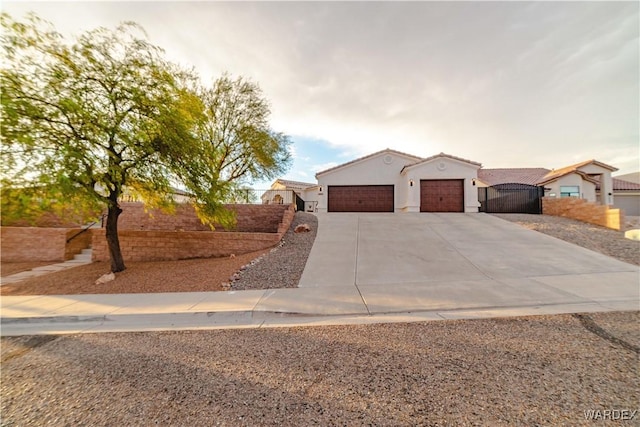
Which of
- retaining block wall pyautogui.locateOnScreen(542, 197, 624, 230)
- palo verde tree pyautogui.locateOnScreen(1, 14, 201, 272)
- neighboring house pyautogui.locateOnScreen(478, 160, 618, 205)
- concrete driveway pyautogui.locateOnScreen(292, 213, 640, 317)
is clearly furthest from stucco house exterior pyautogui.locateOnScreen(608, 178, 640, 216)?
palo verde tree pyautogui.locateOnScreen(1, 14, 201, 272)

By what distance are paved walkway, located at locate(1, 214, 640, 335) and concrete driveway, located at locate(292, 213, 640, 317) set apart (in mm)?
24

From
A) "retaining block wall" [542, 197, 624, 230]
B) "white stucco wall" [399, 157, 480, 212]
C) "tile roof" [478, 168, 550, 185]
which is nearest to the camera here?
"retaining block wall" [542, 197, 624, 230]

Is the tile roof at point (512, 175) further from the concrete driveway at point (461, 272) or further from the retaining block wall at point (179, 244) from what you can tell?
the retaining block wall at point (179, 244)

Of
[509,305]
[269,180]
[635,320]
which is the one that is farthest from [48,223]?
[635,320]

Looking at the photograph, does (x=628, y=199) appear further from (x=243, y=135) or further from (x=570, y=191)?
(x=243, y=135)

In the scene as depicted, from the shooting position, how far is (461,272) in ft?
22.1

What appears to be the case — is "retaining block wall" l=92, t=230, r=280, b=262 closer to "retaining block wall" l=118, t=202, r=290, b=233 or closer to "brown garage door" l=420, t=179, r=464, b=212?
"retaining block wall" l=118, t=202, r=290, b=233

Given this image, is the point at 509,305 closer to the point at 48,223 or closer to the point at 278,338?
the point at 278,338

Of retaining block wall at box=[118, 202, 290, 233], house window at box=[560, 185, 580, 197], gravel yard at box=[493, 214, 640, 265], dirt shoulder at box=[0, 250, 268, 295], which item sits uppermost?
house window at box=[560, 185, 580, 197]

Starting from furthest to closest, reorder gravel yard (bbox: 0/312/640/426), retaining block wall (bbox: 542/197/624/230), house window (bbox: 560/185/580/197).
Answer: house window (bbox: 560/185/580/197)
retaining block wall (bbox: 542/197/624/230)
gravel yard (bbox: 0/312/640/426)

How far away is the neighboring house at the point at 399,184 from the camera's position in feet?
56.9

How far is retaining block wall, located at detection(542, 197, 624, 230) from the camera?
11000mm

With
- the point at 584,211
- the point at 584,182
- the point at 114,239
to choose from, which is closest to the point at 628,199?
the point at 584,182

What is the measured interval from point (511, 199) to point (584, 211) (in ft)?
12.7
